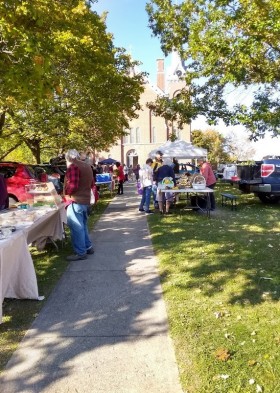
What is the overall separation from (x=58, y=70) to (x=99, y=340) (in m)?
13.9

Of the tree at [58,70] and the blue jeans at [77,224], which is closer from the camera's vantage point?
the blue jeans at [77,224]

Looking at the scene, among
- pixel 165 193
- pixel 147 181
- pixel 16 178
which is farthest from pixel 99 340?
pixel 16 178

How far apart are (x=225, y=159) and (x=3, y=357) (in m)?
60.2

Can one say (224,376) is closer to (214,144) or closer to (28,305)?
(28,305)

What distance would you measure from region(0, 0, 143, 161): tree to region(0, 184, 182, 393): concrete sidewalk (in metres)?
3.50

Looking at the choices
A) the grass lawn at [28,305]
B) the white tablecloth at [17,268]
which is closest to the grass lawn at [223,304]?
the grass lawn at [28,305]

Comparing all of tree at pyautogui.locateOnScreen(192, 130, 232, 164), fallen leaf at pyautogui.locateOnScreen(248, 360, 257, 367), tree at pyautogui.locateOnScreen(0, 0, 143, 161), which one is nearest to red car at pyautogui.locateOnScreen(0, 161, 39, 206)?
tree at pyautogui.locateOnScreen(0, 0, 143, 161)

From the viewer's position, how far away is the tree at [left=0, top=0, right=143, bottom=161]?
22.7 feet

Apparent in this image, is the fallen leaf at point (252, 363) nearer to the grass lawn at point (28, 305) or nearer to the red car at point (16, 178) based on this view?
the grass lawn at point (28, 305)

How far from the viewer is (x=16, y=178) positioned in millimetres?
13836

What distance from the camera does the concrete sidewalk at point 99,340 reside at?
9.89 ft

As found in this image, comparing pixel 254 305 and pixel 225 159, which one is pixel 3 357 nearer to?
pixel 254 305

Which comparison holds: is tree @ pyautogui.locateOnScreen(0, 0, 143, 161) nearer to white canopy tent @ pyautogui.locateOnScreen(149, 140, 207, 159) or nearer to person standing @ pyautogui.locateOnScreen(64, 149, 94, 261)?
person standing @ pyautogui.locateOnScreen(64, 149, 94, 261)

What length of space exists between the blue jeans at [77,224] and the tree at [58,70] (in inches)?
86.0
